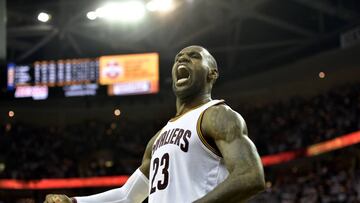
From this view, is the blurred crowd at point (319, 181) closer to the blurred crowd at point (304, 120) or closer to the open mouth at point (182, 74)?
the blurred crowd at point (304, 120)

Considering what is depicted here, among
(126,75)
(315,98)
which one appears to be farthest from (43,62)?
(315,98)

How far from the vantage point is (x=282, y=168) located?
70.7ft

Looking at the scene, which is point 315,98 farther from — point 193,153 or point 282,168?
point 193,153

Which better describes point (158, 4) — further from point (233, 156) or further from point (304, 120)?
point (233, 156)

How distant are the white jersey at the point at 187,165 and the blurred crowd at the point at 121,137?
15.6 meters

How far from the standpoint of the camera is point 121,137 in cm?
2427

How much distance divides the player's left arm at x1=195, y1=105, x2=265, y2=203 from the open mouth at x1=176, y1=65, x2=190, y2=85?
27 cm

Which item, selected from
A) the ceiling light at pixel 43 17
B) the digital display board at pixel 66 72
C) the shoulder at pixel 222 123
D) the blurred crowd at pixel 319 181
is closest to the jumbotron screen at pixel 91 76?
the digital display board at pixel 66 72

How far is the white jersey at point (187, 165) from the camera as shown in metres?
2.92

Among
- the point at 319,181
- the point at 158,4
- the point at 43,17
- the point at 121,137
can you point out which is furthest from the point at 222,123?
the point at 121,137

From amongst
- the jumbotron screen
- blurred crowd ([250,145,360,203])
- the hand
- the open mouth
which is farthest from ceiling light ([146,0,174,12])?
the hand

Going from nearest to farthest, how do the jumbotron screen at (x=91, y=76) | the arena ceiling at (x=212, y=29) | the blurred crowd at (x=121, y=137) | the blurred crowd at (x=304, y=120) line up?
the jumbotron screen at (x=91, y=76)
the blurred crowd at (x=304, y=120)
the blurred crowd at (x=121, y=137)
the arena ceiling at (x=212, y=29)

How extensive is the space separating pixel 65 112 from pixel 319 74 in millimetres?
10690

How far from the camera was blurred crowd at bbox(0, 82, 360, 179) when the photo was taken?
1944 centimetres
